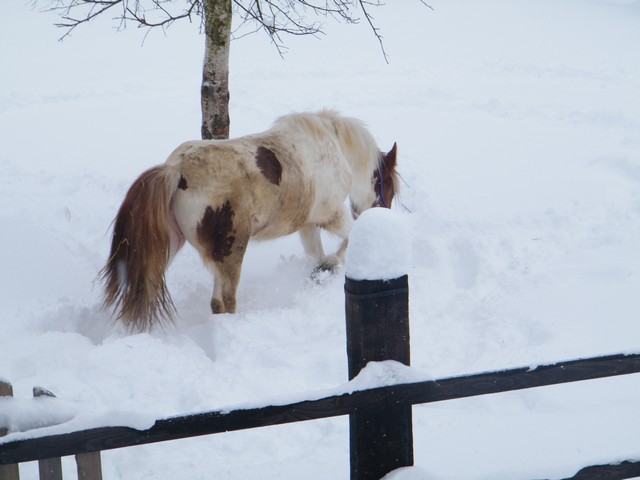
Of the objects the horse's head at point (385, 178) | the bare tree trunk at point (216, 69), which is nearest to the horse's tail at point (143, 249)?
the bare tree trunk at point (216, 69)

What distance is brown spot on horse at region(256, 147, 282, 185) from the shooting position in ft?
16.9

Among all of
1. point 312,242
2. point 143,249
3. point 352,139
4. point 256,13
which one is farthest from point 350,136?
point 256,13

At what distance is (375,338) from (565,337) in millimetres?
2906

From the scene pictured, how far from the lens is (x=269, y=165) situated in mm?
5203

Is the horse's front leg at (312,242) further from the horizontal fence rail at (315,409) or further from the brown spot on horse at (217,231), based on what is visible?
the horizontal fence rail at (315,409)

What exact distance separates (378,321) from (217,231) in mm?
2934

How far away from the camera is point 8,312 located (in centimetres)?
508

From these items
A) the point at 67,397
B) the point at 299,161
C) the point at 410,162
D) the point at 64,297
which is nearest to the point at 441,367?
the point at 299,161

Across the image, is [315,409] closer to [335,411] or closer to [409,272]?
[335,411]

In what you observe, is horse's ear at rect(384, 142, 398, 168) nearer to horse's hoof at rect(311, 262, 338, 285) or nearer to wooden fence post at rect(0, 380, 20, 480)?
horse's hoof at rect(311, 262, 338, 285)

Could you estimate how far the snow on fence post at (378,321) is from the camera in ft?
7.05

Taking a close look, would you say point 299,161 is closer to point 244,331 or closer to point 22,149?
point 244,331

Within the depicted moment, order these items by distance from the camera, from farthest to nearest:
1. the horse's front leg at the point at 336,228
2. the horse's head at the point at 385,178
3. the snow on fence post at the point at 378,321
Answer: the horse's head at the point at 385,178
the horse's front leg at the point at 336,228
the snow on fence post at the point at 378,321

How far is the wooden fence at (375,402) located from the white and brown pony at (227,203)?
2374 millimetres
